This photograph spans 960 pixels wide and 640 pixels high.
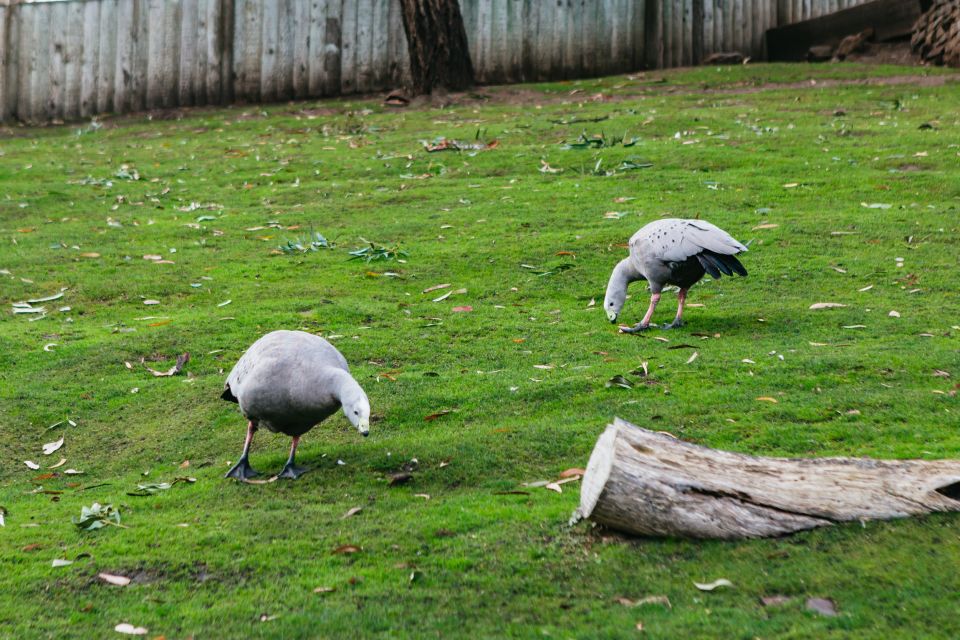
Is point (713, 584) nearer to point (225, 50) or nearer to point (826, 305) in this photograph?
point (826, 305)

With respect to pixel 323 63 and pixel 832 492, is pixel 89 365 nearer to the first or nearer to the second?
pixel 832 492

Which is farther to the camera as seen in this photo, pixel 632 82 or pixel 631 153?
pixel 632 82

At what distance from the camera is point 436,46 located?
18375 millimetres

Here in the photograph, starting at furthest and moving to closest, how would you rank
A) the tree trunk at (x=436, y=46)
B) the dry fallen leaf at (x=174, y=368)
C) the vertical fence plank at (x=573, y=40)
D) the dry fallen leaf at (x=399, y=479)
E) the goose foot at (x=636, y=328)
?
the vertical fence plank at (x=573, y=40), the tree trunk at (x=436, y=46), the goose foot at (x=636, y=328), the dry fallen leaf at (x=174, y=368), the dry fallen leaf at (x=399, y=479)

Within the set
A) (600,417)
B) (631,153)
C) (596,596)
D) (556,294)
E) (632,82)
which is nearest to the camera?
(596,596)

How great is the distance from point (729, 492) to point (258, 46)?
55.0 ft

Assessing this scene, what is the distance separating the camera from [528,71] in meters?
19.9

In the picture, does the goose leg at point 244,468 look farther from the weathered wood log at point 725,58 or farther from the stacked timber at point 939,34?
the weathered wood log at point 725,58

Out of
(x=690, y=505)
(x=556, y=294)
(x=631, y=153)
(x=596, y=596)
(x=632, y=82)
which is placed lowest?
(x=596, y=596)

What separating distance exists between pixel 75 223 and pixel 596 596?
10307mm

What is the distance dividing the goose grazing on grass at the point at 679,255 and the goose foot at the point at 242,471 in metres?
3.56

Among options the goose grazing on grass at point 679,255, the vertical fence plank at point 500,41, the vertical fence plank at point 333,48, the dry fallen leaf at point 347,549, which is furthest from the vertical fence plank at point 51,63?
the dry fallen leaf at point 347,549

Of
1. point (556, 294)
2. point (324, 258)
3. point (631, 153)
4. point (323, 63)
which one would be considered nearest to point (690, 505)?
point (556, 294)

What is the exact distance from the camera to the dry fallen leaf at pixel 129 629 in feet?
14.2
